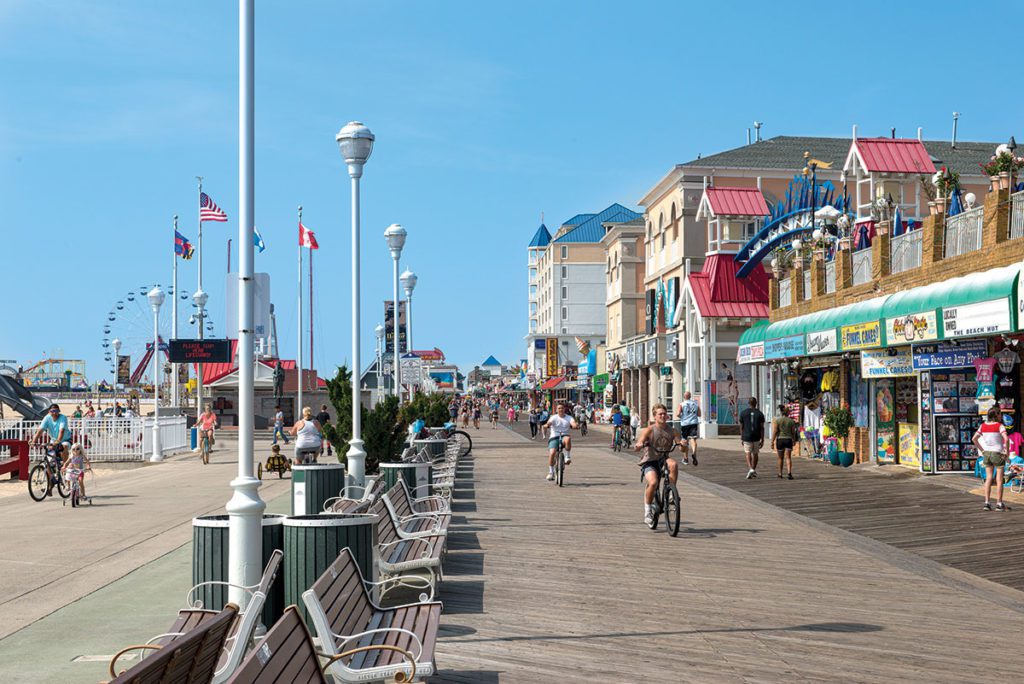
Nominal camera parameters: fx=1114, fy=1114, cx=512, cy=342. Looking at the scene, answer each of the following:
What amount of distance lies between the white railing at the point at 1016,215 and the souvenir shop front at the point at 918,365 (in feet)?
3.22

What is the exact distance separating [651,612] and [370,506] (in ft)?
9.55

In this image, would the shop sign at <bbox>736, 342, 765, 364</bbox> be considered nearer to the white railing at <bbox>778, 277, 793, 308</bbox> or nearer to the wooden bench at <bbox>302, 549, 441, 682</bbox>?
the white railing at <bbox>778, 277, 793, 308</bbox>

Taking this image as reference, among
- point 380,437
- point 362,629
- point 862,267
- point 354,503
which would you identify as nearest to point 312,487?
point 354,503

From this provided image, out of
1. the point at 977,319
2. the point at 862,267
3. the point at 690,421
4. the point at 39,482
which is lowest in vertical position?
the point at 39,482

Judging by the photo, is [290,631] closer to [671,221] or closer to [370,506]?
[370,506]

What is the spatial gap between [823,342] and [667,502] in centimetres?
1541

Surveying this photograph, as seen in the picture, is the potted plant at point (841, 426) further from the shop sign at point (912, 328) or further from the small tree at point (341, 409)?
the small tree at point (341, 409)

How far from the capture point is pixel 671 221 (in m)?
54.3

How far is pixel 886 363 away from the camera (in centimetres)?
2530

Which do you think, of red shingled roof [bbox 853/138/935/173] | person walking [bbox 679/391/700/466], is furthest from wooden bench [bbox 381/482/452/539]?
red shingled roof [bbox 853/138/935/173]

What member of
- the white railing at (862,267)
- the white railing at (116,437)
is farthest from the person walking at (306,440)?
the white railing at (862,267)

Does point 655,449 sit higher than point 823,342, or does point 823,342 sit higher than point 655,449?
point 823,342

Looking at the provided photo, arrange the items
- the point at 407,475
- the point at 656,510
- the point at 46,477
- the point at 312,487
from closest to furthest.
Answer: the point at 312,487
the point at 656,510
the point at 407,475
the point at 46,477

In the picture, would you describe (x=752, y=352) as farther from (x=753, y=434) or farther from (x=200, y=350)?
(x=200, y=350)
